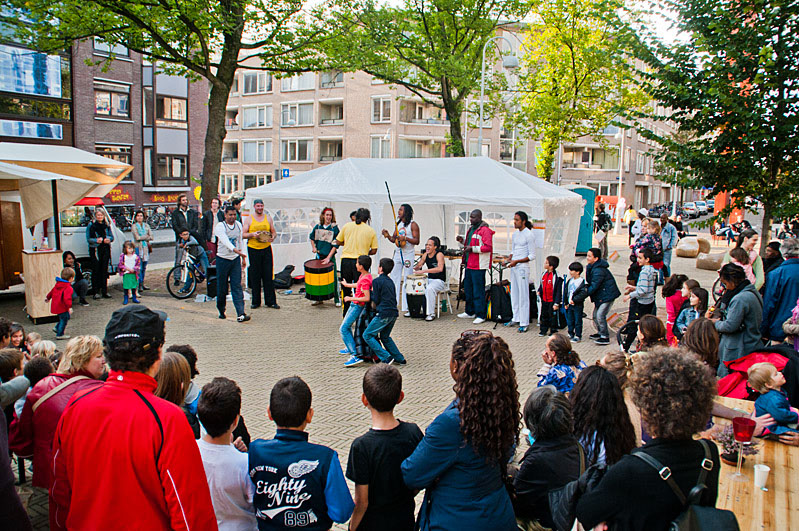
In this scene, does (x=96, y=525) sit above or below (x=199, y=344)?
above

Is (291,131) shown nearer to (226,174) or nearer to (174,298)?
(226,174)

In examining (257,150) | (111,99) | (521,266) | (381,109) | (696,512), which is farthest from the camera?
(257,150)

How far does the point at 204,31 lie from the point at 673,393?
1385 cm

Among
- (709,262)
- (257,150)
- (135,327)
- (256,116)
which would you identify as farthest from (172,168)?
(135,327)

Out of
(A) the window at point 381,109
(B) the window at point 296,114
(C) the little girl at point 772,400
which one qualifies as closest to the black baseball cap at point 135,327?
(C) the little girl at point 772,400

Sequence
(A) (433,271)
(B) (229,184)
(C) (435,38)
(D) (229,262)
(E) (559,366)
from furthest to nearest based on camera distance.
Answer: (B) (229,184) → (C) (435,38) → (A) (433,271) → (D) (229,262) → (E) (559,366)

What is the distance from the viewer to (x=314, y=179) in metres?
14.2

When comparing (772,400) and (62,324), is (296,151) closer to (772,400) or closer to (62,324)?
(62,324)

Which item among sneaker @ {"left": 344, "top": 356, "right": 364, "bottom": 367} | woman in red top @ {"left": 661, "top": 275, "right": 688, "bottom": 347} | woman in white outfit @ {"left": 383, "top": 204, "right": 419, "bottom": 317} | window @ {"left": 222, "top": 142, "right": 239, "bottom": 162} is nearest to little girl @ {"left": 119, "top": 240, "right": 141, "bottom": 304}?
woman in white outfit @ {"left": 383, "top": 204, "right": 419, "bottom": 317}

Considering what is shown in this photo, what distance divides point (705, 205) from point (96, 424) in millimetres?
63990

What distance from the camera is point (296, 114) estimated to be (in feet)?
173

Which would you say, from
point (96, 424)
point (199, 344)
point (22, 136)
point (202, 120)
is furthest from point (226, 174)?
point (96, 424)

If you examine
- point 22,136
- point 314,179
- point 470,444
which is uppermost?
point 22,136

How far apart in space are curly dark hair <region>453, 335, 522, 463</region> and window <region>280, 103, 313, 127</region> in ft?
168
